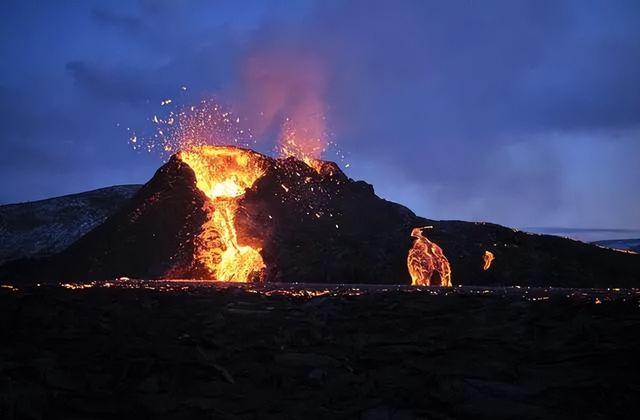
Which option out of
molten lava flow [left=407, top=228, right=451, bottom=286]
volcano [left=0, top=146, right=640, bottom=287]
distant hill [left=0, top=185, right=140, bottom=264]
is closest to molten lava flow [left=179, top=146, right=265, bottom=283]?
volcano [left=0, top=146, right=640, bottom=287]

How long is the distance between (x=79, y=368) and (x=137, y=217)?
1890 cm

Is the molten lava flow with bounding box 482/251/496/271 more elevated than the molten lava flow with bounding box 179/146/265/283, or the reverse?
the molten lava flow with bounding box 179/146/265/283

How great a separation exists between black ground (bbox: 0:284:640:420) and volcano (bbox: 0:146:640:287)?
1069 cm

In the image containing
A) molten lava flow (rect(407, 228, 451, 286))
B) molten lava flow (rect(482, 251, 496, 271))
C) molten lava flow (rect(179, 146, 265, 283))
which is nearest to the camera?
molten lava flow (rect(179, 146, 265, 283))

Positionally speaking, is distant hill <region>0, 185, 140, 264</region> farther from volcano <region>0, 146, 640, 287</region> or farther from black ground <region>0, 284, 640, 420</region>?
black ground <region>0, 284, 640, 420</region>

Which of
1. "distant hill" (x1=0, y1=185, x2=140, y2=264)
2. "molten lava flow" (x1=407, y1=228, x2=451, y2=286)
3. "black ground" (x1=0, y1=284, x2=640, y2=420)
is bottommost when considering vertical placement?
"black ground" (x1=0, y1=284, x2=640, y2=420)

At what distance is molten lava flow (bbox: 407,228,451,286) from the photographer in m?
21.2

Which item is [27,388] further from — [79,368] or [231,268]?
[231,268]

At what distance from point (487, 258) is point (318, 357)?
55.8 feet

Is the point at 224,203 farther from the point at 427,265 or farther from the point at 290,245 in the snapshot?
the point at 427,265

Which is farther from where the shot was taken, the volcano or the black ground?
the volcano

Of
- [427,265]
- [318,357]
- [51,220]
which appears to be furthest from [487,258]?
[51,220]

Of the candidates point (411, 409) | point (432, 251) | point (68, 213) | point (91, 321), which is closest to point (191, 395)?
point (411, 409)

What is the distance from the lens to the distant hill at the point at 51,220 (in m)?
49.6
